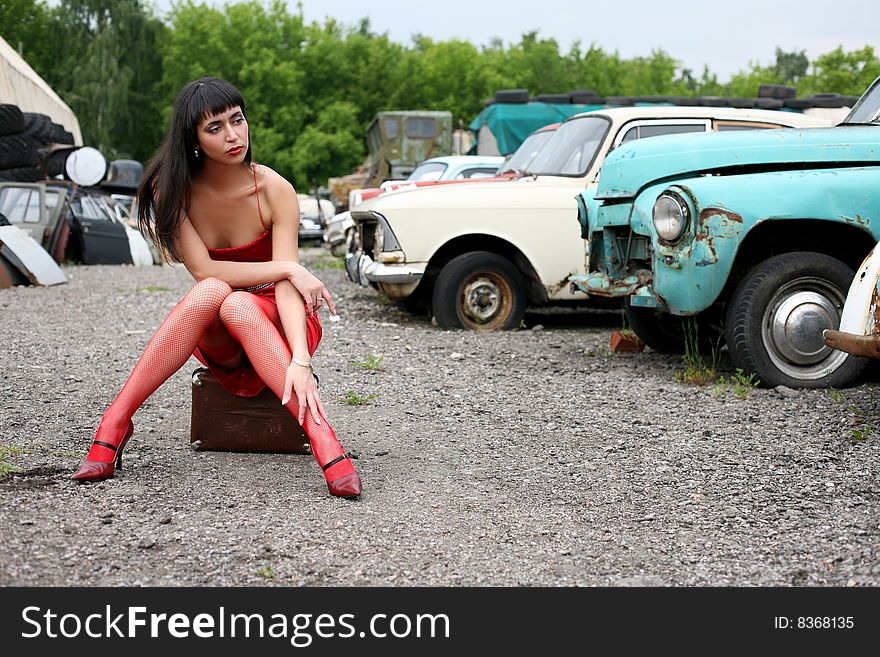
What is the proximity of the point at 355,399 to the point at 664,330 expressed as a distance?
245 cm

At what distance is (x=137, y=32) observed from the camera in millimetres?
52125

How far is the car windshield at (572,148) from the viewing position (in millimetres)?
8398

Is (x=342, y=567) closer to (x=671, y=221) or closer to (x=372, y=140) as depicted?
(x=671, y=221)

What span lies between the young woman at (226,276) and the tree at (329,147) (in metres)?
45.1

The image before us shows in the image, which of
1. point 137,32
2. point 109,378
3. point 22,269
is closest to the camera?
point 109,378

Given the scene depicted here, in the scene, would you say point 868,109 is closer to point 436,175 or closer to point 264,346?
point 264,346

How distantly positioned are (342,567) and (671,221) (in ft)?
10.5

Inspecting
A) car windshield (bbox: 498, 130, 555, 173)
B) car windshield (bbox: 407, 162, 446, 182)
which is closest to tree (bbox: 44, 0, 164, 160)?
car windshield (bbox: 407, 162, 446, 182)

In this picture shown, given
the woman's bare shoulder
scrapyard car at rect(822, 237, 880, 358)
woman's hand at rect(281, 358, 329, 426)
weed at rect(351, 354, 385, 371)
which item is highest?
the woman's bare shoulder

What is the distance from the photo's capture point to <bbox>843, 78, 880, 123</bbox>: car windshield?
20.5 ft

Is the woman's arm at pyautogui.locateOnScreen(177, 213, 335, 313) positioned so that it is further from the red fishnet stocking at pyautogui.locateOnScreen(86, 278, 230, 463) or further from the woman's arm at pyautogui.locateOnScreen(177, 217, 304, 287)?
the red fishnet stocking at pyautogui.locateOnScreen(86, 278, 230, 463)

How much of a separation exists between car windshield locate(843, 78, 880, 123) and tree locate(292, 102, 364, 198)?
141ft

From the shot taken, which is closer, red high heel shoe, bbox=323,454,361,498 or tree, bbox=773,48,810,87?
red high heel shoe, bbox=323,454,361,498
